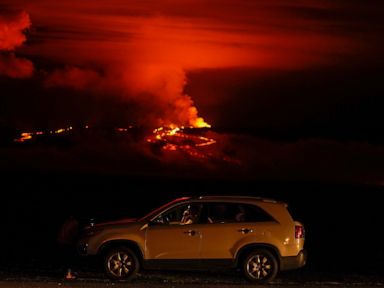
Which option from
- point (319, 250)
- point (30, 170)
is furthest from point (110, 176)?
point (319, 250)

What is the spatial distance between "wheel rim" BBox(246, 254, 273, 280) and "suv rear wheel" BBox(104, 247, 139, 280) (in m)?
2.07

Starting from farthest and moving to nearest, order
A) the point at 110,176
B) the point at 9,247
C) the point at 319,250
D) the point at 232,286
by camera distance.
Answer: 1. the point at 110,176
2. the point at 319,250
3. the point at 9,247
4. the point at 232,286

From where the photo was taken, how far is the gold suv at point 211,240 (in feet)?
52.0

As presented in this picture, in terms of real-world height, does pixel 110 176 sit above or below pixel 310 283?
above

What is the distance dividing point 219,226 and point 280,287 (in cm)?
156

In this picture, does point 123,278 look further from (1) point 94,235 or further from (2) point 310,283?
(2) point 310,283

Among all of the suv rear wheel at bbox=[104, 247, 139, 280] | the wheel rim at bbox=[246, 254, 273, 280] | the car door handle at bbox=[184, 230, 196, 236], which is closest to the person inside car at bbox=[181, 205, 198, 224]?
the car door handle at bbox=[184, 230, 196, 236]

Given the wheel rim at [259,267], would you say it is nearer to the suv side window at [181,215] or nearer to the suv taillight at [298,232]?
the suv taillight at [298,232]

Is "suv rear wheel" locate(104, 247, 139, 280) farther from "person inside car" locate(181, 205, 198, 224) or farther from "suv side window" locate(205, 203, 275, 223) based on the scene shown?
"suv side window" locate(205, 203, 275, 223)

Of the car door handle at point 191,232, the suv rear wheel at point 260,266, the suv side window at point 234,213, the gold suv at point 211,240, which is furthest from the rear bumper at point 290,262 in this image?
the car door handle at point 191,232

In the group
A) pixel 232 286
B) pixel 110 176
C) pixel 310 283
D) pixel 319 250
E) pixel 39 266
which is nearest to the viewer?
pixel 232 286

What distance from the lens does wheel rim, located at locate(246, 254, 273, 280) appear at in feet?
52.2

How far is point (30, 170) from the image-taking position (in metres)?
192

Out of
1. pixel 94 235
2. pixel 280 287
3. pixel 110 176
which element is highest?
pixel 110 176
